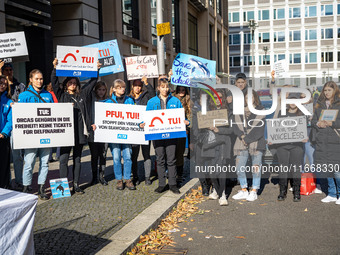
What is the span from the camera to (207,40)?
3403 cm

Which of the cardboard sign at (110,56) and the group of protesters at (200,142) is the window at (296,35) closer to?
the cardboard sign at (110,56)

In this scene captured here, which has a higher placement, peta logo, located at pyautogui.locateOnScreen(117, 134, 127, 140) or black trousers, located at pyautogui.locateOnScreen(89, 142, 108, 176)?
peta logo, located at pyautogui.locateOnScreen(117, 134, 127, 140)

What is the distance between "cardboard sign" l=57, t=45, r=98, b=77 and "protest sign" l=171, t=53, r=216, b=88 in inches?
69.4

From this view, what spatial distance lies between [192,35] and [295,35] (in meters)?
36.3

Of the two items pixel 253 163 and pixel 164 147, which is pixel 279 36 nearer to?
pixel 253 163

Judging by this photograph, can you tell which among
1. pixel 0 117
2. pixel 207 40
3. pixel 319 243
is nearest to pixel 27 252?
pixel 319 243

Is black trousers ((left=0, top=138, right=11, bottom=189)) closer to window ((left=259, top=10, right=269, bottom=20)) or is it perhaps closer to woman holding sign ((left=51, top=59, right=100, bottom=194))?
woman holding sign ((left=51, top=59, right=100, bottom=194))

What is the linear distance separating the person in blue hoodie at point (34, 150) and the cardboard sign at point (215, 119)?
2615 millimetres

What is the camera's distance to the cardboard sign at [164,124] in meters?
6.81

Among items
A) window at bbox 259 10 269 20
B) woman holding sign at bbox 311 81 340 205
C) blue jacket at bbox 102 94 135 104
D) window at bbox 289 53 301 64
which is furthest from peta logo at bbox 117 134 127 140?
window at bbox 259 10 269 20

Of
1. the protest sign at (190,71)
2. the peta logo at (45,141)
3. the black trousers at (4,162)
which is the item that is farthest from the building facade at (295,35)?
the black trousers at (4,162)

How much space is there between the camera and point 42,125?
254 inches

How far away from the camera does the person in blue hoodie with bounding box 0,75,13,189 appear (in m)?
6.27

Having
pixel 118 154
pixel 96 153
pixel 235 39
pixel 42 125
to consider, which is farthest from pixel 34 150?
pixel 235 39
